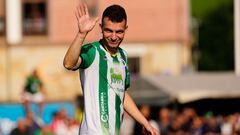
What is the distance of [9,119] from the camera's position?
23.1 metres

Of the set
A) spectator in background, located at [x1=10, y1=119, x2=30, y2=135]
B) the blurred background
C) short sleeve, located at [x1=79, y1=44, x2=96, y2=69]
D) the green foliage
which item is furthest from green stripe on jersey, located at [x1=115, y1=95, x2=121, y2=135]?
the green foliage

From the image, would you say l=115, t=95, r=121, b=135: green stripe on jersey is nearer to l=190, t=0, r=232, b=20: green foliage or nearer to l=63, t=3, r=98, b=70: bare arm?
l=63, t=3, r=98, b=70: bare arm

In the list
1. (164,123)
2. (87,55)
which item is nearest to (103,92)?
(87,55)

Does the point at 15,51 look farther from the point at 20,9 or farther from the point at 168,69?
the point at 168,69

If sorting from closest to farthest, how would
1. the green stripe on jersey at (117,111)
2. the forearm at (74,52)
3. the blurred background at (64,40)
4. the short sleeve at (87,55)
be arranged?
the forearm at (74,52)
the short sleeve at (87,55)
the green stripe on jersey at (117,111)
the blurred background at (64,40)

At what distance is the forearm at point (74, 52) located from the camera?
21.6ft

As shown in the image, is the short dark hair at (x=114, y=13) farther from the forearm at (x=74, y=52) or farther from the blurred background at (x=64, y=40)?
the blurred background at (x=64, y=40)

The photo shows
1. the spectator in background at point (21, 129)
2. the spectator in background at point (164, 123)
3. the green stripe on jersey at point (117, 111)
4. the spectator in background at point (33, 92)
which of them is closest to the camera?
the green stripe on jersey at point (117, 111)

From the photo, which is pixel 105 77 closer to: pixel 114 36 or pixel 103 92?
pixel 103 92

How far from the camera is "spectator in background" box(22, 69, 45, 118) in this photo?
24117 mm

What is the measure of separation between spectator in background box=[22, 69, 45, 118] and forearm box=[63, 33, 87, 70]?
56.8ft

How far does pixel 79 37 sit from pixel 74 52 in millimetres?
117

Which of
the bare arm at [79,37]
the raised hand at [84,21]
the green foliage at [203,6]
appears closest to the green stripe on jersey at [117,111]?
the bare arm at [79,37]

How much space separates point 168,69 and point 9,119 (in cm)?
1822
